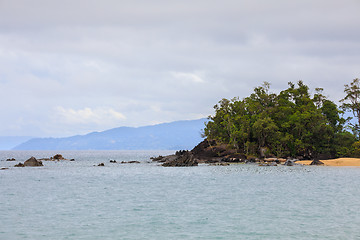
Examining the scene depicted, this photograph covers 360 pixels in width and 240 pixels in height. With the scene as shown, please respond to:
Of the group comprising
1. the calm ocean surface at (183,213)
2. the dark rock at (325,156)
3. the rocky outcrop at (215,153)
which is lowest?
the calm ocean surface at (183,213)

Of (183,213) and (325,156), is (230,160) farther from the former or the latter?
(183,213)

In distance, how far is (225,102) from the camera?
399ft

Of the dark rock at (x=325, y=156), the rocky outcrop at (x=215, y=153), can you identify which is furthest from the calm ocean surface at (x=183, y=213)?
the dark rock at (x=325, y=156)

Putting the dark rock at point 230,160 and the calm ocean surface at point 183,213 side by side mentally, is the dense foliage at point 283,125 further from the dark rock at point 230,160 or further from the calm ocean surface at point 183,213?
the calm ocean surface at point 183,213

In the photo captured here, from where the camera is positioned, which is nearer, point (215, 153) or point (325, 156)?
point (325, 156)

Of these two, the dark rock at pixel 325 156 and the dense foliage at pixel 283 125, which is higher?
the dense foliage at pixel 283 125

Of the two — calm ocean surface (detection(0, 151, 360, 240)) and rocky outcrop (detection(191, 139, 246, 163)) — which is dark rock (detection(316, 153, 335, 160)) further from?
calm ocean surface (detection(0, 151, 360, 240))

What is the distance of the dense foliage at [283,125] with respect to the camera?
107 m

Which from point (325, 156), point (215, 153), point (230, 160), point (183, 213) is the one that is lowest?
point (183, 213)

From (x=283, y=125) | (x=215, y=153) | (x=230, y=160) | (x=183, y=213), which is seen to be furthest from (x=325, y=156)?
(x=183, y=213)

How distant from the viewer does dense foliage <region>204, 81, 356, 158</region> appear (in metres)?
107

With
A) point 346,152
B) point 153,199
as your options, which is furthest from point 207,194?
point 346,152

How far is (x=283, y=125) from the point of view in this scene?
361 ft

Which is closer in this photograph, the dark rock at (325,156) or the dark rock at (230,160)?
the dark rock at (325,156)
